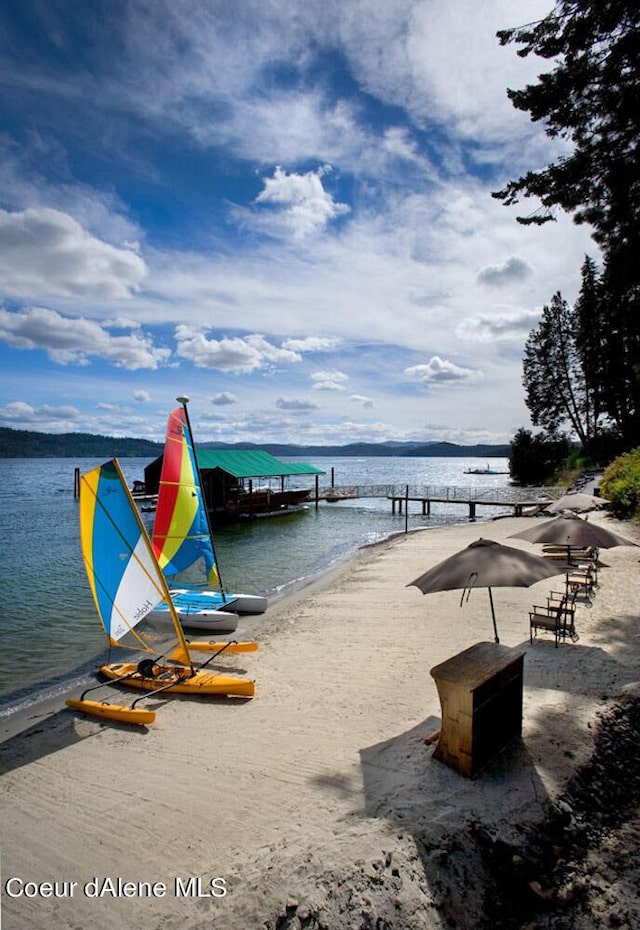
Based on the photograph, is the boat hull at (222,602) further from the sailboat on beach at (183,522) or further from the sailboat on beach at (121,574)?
the sailboat on beach at (121,574)

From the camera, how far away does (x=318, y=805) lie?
5148 millimetres

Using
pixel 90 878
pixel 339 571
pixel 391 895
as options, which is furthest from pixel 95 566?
pixel 339 571

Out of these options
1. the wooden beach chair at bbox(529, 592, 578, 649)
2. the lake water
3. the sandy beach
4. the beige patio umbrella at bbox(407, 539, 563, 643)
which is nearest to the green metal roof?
the lake water

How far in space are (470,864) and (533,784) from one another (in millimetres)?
1322

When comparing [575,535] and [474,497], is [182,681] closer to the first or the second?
[575,535]

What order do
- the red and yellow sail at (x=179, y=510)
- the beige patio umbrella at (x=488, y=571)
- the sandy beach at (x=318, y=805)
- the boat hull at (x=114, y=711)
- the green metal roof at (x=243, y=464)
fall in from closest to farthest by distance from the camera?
the sandy beach at (x=318, y=805) → the beige patio umbrella at (x=488, y=571) → the boat hull at (x=114, y=711) → the red and yellow sail at (x=179, y=510) → the green metal roof at (x=243, y=464)

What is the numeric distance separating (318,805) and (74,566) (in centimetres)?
2164

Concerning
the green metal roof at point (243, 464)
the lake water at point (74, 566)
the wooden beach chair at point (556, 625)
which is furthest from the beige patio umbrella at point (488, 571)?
the green metal roof at point (243, 464)

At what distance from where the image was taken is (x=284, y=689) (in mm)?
8914

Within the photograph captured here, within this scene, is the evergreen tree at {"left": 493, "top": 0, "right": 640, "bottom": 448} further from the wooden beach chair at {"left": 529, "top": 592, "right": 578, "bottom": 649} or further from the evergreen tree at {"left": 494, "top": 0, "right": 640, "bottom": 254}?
the wooden beach chair at {"left": 529, "top": 592, "right": 578, "bottom": 649}

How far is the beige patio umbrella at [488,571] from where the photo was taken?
674 cm

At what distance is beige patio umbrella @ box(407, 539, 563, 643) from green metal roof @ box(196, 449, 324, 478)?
110 ft

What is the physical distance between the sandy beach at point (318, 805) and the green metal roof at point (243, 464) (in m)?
31.5

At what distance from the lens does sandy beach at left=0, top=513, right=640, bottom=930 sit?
377 cm
